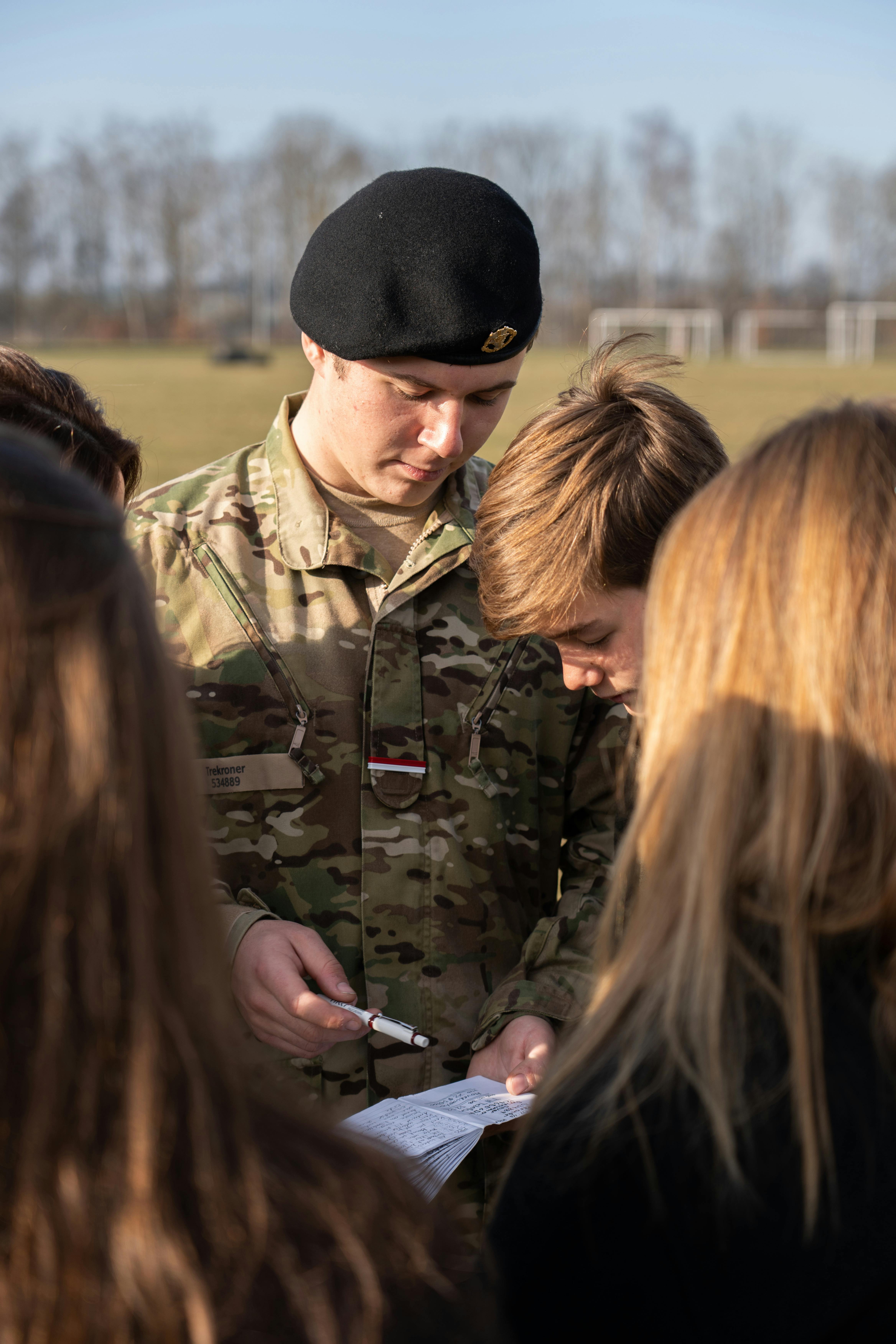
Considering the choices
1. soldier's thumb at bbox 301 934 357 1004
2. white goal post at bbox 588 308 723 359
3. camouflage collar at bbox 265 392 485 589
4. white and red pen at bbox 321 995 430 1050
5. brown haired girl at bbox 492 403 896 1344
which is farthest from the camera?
white goal post at bbox 588 308 723 359

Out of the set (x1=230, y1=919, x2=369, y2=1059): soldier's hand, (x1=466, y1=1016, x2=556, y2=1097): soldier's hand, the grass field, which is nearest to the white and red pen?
(x1=230, y1=919, x2=369, y2=1059): soldier's hand

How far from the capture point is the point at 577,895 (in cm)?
240

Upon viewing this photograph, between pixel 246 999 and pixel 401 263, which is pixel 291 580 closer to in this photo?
pixel 401 263

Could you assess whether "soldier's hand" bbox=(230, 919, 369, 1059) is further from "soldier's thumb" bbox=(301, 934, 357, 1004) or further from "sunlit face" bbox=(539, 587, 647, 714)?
"sunlit face" bbox=(539, 587, 647, 714)

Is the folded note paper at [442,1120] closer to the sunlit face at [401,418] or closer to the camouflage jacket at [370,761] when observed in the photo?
the camouflage jacket at [370,761]

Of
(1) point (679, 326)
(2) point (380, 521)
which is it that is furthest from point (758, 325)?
(2) point (380, 521)

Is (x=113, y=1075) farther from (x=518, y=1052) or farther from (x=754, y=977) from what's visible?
(x=518, y=1052)

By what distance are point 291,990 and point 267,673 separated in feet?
1.96

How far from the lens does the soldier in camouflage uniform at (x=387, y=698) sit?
87.9 inches

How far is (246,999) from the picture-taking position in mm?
2094

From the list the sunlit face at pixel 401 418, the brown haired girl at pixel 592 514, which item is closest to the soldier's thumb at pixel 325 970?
the brown haired girl at pixel 592 514

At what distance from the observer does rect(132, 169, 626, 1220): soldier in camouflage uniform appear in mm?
2232

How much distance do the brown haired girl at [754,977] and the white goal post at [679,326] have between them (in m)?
44.4

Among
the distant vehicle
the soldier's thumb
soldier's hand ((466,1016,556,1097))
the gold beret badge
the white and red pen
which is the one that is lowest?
soldier's hand ((466,1016,556,1097))
